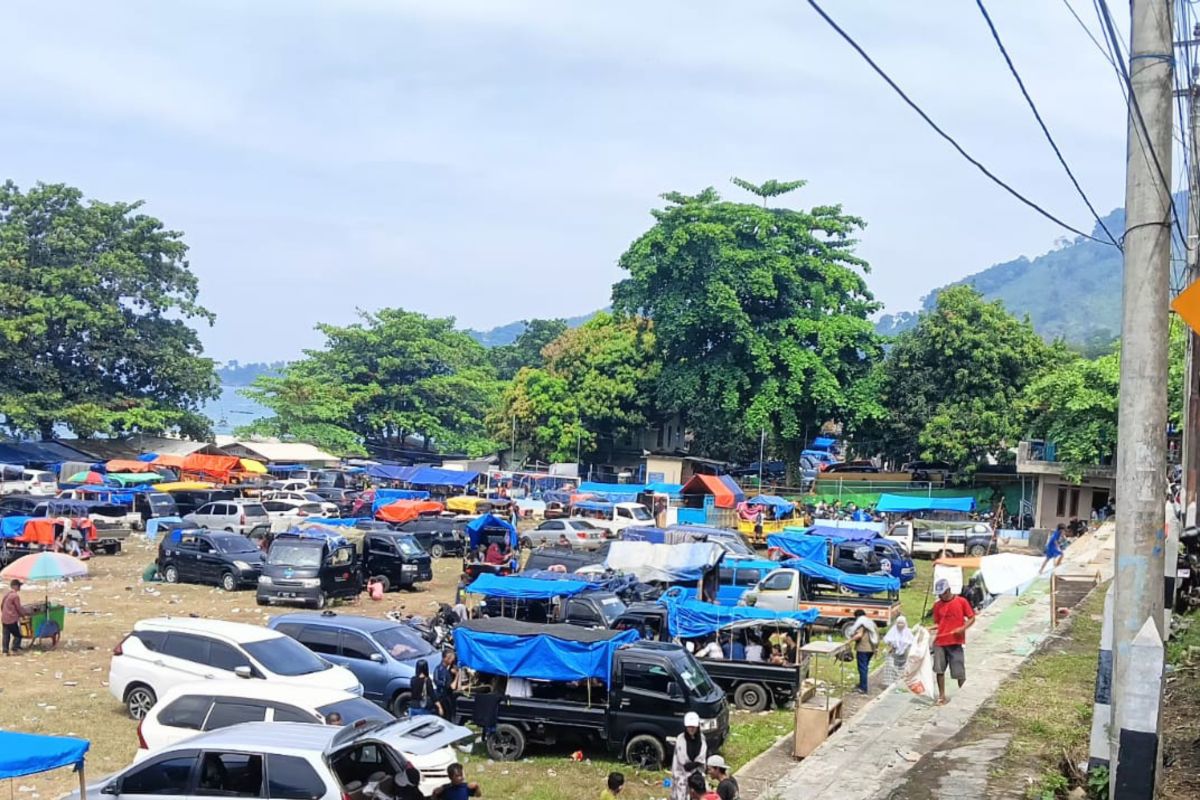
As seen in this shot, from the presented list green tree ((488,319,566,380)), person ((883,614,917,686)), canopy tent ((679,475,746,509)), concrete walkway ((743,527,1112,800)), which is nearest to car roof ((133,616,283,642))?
concrete walkway ((743,527,1112,800))

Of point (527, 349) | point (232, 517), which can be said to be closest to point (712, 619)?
point (232, 517)

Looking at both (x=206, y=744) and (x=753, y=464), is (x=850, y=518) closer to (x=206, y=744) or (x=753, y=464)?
(x=753, y=464)

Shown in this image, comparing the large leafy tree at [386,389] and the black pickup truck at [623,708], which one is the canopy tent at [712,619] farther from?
the large leafy tree at [386,389]

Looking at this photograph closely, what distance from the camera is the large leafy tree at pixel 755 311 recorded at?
176ft

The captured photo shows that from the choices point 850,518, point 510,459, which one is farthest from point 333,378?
point 850,518

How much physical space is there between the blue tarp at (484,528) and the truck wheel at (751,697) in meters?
14.1

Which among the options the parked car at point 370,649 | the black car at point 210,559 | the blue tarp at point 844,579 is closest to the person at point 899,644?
the parked car at point 370,649

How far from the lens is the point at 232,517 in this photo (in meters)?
34.4

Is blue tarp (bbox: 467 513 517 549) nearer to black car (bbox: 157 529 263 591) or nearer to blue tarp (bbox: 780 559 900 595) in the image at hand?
black car (bbox: 157 529 263 591)

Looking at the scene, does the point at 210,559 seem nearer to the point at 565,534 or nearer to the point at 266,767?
the point at 565,534

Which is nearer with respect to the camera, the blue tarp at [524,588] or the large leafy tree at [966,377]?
the blue tarp at [524,588]

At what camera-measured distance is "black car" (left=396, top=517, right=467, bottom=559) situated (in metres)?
33.9

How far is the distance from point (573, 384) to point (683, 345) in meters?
7.68

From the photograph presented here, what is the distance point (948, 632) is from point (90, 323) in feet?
163
